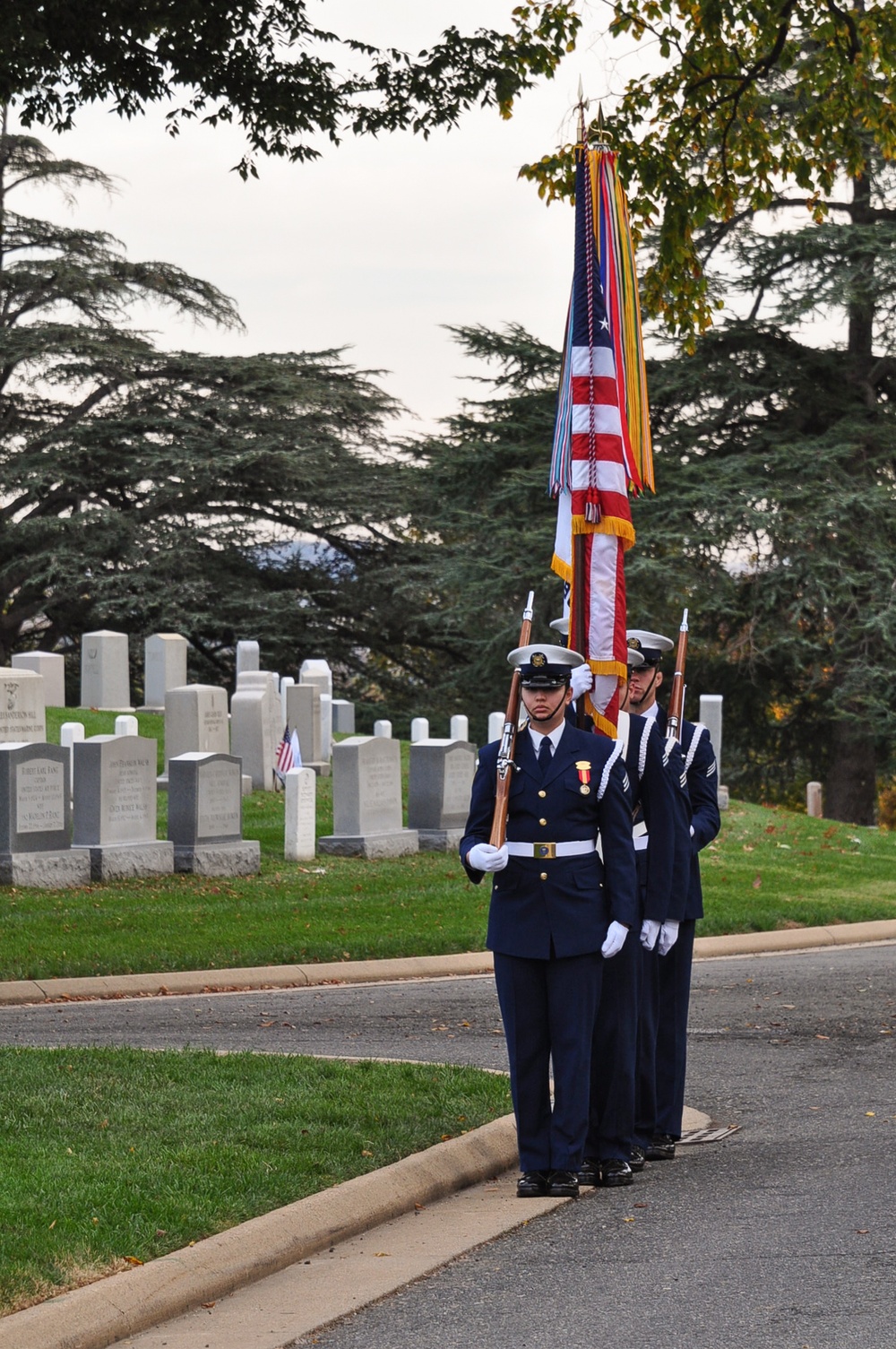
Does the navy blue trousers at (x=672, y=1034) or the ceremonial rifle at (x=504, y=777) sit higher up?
the ceremonial rifle at (x=504, y=777)

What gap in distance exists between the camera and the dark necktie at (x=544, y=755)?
6.60 m

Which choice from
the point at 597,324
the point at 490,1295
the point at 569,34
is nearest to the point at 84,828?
the point at 569,34

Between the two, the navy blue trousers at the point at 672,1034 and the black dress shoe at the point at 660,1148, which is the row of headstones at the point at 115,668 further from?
the black dress shoe at the point at 660,1148

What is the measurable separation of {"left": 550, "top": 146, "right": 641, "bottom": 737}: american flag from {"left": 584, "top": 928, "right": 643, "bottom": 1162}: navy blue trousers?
4.42ft

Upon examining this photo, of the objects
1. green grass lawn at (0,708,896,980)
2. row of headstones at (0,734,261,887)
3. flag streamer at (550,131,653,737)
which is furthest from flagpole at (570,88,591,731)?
row of headstones at (0,734,261,887)

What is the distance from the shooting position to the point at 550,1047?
6.62 m

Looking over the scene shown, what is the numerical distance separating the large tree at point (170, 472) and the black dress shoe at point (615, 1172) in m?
31.8

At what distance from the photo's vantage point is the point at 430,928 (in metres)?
14.2

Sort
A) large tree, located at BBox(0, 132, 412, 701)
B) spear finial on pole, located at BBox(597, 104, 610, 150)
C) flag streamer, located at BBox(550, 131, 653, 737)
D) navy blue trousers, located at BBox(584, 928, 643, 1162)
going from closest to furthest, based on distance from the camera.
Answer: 1. navy blue trousers, located at BBox(584, 928, 643, 1162)
2. flag streamer, located at BBox(550, 131, 653, 737)
3. spear finial on pole, located at BBox(597, 104, 610, 150)
4. large tree, located at BBox(0, 132, 412, 701)

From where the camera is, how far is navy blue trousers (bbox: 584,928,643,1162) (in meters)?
6.76

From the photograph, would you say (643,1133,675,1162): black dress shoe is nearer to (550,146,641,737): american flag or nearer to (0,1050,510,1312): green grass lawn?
(0,1050,510,1312): green grass lawn

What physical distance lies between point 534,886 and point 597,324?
2.78 m

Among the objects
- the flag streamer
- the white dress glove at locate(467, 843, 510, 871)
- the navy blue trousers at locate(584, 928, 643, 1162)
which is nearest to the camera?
the white dress glove at locate(467, 843, 510, 871)

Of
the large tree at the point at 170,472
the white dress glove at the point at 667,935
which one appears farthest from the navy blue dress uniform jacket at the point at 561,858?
the large tree at the point at 170,472
